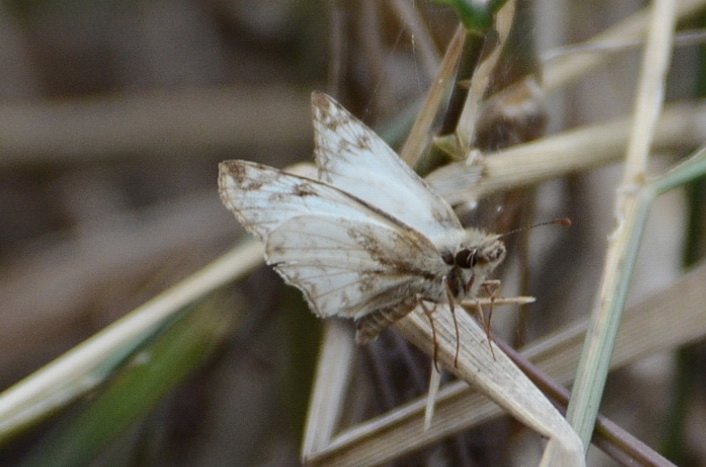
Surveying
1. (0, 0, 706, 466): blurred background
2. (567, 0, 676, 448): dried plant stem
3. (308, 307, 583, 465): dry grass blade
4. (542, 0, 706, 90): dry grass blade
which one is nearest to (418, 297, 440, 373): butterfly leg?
(308, 307, 583, 465): dry grass blade

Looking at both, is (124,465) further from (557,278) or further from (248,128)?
(248,128)

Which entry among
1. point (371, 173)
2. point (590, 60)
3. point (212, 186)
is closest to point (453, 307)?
point (371, 173)

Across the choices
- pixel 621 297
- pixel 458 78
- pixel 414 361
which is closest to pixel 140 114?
pixel 414 361

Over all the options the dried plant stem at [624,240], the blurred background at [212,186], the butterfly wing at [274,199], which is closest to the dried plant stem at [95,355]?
the blurred background at [212,186]

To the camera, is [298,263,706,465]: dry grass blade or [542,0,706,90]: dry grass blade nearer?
[298,263,706,465]: dry grass blade

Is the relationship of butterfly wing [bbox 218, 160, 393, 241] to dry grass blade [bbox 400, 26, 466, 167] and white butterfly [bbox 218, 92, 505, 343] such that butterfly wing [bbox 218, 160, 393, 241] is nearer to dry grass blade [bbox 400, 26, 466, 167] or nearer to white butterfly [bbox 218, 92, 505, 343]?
white butterfly [bbox 218, 92, 505, 343]

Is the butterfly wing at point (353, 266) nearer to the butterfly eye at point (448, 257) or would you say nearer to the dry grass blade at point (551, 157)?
the butterfly eye at point (448, 257)
